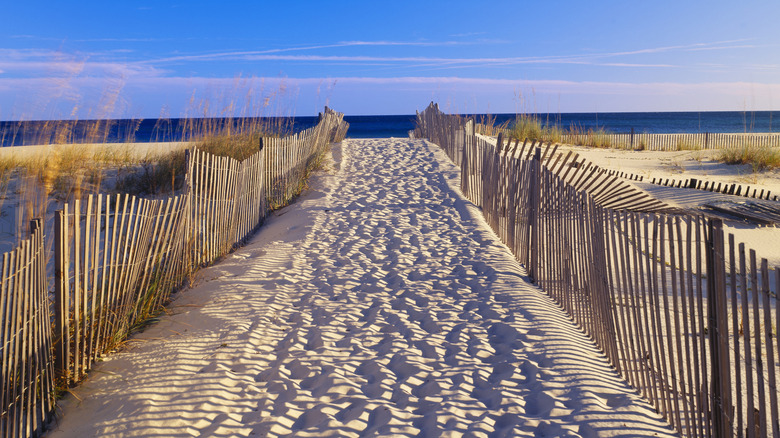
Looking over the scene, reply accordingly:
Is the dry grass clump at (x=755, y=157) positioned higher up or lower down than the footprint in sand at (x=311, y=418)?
higher up

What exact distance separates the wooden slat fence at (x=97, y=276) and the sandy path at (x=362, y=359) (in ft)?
0.59

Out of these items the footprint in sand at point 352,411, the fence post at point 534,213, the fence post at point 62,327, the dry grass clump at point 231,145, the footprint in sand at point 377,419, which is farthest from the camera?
the dry grass clump at point 231,145

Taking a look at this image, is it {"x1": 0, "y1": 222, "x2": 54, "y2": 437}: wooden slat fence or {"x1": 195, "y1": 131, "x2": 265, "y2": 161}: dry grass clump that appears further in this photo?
{"x1": 195, "y1": 131, "x2": 265, "y2": 161}: dry grass clump

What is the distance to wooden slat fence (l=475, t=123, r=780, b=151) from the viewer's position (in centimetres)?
1895

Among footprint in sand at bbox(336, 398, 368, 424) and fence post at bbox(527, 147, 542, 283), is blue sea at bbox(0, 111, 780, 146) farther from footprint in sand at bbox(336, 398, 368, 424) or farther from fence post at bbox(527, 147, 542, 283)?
footprint in sand at bbox(336, 398, 368, 424)

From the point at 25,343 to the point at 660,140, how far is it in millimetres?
22086

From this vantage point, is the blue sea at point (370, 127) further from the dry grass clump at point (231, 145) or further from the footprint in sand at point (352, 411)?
the footprint in sand at point (352, 411)

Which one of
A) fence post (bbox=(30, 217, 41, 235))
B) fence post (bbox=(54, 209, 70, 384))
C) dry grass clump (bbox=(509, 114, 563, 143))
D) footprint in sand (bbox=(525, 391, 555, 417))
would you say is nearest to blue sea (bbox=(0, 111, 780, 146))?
dry grass clump (bbox=(509, 114, 563, 143))

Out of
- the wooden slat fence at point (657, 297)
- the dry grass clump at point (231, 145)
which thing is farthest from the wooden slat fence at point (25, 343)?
the dry grass clump at point (231, 145)

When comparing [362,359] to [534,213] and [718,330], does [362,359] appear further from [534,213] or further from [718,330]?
[534,213]

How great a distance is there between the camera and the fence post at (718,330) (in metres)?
2.39

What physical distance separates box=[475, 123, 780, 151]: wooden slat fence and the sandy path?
521 inches

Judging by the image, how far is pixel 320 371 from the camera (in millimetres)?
3730

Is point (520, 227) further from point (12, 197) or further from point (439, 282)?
point (12, 197)
